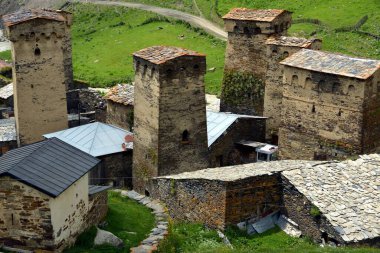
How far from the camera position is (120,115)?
28.7m

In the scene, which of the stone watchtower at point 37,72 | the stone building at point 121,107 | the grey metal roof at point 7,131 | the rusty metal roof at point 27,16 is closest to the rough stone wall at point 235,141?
the stone building at point 121,107

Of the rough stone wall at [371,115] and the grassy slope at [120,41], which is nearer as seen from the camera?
the rough stone wall at [371,115]

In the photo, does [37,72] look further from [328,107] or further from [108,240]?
[108,240]

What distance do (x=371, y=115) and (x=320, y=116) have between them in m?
1.83

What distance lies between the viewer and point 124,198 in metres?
19.2

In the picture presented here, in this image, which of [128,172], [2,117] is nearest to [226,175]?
[128,172]

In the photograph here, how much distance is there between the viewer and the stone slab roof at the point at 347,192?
1822 centimetres

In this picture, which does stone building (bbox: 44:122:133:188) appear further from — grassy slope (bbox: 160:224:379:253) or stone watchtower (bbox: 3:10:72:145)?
grassy slope (bbox: 160:224:379:253)

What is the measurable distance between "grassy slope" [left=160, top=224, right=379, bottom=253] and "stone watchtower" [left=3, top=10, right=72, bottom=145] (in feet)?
30.1

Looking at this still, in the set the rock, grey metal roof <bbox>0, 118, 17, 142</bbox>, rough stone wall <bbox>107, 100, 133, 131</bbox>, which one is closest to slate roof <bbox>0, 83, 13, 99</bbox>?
grey metal roof <bbox>0, 118, 17, 142</bbox>

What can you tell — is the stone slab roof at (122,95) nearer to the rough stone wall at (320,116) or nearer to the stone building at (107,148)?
the stone building at (107,148)

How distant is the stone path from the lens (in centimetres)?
1554

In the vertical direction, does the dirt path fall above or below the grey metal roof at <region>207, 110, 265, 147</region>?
above

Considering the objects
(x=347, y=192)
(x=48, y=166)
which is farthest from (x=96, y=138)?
(x=48, y=166)
